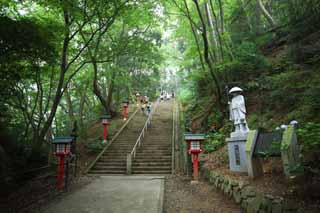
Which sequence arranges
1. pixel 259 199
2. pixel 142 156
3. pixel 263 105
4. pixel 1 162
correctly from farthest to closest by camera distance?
pixel 142 156, pixel 263 105, pixel 1 162, pixel 259 199

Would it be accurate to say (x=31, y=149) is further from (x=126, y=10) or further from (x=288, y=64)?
(x=288, y=64)

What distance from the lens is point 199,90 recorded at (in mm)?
15102

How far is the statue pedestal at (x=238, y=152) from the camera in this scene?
5250mm

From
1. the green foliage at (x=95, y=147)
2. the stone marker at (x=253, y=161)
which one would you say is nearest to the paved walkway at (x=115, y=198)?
the stone marker at (x=253, y=161)

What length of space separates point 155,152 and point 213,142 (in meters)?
3.06

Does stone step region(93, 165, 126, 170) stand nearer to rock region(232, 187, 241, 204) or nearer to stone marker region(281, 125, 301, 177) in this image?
rock region(232, 187, 241, 204)

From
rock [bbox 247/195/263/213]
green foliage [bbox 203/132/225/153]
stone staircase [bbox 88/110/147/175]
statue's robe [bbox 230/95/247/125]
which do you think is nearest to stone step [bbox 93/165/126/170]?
stone staircase [bbox 88/110/147/175]

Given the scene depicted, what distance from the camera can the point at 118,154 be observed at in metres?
10.3

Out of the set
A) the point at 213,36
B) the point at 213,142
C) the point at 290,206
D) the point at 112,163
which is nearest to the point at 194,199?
the point at 290,206

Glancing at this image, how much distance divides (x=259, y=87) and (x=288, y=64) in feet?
4.85

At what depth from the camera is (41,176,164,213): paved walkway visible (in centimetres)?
454

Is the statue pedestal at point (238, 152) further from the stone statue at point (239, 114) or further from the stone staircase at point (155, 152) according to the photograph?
the stone staircase at point (155, 152)

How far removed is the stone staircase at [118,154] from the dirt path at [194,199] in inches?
119

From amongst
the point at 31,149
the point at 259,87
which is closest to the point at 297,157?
the point at 259,87
